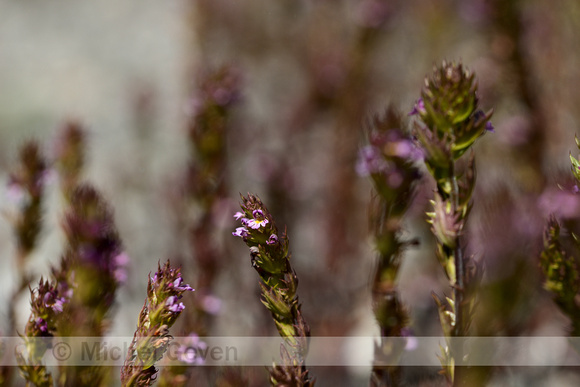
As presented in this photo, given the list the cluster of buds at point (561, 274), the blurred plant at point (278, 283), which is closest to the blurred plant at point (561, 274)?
the cluster of buds at point (561, 274)

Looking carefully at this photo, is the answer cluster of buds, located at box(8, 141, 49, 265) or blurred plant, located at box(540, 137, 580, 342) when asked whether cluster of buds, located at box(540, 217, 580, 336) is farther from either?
cluster of buds, located at box(8, 141, 49, 265)

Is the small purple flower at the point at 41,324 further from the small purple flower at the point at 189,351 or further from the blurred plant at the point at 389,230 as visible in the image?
the blurred plant at the point at 389,230

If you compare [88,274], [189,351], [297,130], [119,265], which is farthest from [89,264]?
[297,130]

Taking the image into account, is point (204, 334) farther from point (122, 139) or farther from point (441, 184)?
point (122, 139)

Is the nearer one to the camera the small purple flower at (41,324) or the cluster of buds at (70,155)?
the small purple flower at (41,324)

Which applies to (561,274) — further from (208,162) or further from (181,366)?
(208,162)
